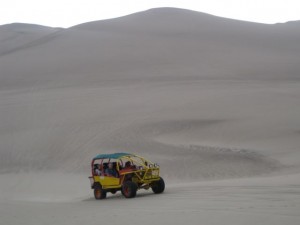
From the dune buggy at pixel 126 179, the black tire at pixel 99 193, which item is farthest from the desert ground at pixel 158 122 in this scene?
the dune buggy at pixel 126 179

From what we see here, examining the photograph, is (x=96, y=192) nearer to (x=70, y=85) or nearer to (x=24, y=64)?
(x=70, y=85)

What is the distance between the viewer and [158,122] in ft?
82.8

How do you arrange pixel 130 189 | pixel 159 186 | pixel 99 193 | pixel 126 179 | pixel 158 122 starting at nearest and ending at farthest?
pixel 130 189, pixel 126 179, pixel 159 186, pixel 99 193, pixel 158 122

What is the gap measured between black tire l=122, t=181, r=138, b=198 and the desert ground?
434 mm

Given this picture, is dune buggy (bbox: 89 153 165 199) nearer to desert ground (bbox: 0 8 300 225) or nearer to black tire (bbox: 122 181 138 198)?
black tire (bbox: 122 181 138 198)

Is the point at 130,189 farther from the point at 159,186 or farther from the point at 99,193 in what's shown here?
the point at 99,193

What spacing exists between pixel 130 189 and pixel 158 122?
12.7 meters

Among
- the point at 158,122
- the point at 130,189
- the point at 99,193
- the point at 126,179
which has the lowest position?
the point at 99,193

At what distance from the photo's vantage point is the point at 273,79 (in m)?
38.3

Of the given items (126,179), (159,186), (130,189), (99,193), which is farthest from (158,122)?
(130,189)

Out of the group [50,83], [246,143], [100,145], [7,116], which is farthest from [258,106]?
[50,83]

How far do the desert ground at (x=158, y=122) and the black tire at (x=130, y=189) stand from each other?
0.43 metres

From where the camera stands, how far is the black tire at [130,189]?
41.4 ft

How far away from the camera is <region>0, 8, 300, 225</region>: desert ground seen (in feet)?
34.3
